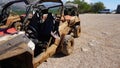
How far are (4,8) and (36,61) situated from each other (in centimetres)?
271

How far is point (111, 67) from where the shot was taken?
21.6 feet

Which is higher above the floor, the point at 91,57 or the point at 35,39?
the point at 35,39

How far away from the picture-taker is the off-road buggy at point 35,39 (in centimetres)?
437

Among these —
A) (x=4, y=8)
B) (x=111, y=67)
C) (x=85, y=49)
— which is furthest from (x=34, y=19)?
(x=85, y=49)

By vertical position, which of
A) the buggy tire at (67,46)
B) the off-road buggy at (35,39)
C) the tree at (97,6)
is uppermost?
the off-road buggy at (35,39)

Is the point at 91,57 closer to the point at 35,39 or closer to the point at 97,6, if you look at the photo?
the point at 35,39

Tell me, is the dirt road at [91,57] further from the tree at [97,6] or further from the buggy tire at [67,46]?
the tree at [97,6]

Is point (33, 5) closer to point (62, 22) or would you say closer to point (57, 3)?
point (57, 3)

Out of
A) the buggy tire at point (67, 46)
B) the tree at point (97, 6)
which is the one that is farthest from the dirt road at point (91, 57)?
the tree at point (97, 6)

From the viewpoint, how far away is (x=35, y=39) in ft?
19.6

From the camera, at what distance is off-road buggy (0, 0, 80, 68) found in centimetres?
437

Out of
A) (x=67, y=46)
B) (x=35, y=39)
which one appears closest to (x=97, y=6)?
(x=67, y=46)

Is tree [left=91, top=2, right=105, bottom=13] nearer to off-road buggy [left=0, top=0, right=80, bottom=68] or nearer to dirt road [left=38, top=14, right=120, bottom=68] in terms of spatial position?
dirt road [left=38, top=14, right=120, bottom=68]

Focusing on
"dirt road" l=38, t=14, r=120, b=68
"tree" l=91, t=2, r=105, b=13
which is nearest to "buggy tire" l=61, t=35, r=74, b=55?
"dirt road" l=38, t=14, r=120, b=68
